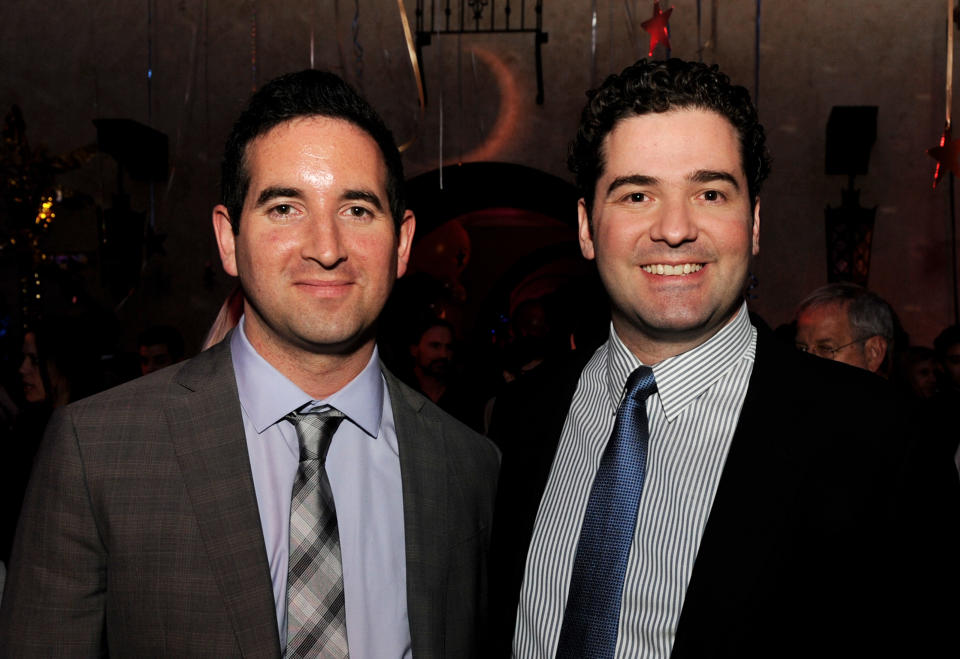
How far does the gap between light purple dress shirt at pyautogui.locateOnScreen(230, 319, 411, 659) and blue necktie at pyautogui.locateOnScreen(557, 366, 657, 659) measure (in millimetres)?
285

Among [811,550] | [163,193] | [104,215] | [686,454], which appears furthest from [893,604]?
[163,193]

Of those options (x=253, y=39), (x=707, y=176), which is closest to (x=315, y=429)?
(x=707, y=176)

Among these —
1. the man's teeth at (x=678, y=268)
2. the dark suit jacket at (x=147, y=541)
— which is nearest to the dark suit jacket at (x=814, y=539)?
the man's teeth at (x=678, y=268)

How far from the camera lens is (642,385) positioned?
1467 millimetres

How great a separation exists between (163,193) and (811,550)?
6.35 m

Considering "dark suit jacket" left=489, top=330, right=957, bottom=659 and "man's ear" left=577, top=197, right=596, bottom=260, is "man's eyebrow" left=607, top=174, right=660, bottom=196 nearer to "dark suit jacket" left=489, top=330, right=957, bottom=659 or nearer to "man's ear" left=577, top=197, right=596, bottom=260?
"man's ear" left=577, top=197, right=596, bottom=260

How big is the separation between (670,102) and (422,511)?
2.70 ft

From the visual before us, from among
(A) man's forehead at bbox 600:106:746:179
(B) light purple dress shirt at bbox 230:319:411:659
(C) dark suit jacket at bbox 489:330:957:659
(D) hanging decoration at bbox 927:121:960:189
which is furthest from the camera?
(D) hanging decoration at bbox 927:121:960:189

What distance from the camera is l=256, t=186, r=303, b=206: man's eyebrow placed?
4.55 feet

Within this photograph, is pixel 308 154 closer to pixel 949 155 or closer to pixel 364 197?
pixel 364 197

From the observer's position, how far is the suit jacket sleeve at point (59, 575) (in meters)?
1.24

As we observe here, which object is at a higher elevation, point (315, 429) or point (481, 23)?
point (481, 23)

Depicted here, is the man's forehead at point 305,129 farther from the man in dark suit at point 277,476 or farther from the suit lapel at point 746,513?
the suit lapel at point 746,513

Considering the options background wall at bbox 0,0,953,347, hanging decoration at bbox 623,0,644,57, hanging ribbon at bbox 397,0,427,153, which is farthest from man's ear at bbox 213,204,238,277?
hanging decoration at bbox 623,0,644,57
